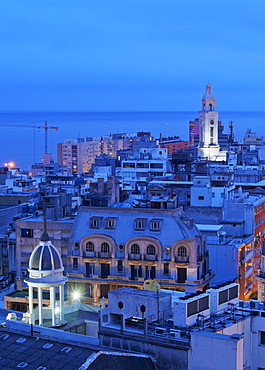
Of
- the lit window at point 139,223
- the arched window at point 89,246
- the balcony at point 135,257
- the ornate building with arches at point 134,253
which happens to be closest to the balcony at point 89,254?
the ornate building with arches at point 134,253

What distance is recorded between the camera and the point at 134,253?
39.8 meters

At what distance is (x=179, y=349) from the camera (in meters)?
24.3

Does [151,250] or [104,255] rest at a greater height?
[151,250]

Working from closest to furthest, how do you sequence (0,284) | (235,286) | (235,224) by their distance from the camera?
(235,286) < (0,284) < (235,224)

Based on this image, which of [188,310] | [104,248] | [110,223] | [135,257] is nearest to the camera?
[188,310]

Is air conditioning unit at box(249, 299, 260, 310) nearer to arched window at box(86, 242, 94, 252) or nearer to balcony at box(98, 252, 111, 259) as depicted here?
balcony at box(98, 252, 111, 259)

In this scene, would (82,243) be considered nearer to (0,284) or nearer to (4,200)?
(0,284)

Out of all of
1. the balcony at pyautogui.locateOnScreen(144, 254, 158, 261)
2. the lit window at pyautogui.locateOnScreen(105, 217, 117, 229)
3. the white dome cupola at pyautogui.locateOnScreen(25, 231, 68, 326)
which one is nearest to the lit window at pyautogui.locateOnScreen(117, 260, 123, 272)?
the balcony at pyautogui.locateOnScreen(144, 254, 158, 261)

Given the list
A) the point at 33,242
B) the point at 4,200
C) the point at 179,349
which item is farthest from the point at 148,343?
the point at 4,200

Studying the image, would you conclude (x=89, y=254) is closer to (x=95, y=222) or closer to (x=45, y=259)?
(x=95, y=222)

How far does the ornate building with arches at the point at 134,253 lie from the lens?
39.1 metres

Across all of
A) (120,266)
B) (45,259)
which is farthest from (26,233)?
(45,259)

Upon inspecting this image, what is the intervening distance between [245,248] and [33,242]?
11.2m

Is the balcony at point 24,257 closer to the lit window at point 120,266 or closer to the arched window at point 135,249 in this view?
the lit window at point 120,266
